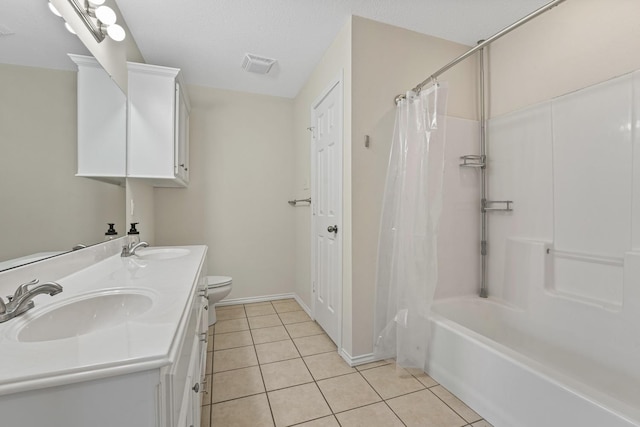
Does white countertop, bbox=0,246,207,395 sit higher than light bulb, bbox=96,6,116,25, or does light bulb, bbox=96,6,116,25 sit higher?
light bulb, bbox=96,6,116,25

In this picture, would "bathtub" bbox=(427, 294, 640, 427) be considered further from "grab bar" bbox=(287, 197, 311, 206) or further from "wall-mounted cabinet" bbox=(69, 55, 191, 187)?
"wall-mounted cabinet" bbox=(69, 55, 191, 187)

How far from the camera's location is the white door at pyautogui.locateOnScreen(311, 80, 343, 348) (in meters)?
2.07

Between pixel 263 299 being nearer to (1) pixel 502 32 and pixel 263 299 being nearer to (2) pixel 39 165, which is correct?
(2) pixel 39 165

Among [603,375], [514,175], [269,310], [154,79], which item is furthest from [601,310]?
[154,79]

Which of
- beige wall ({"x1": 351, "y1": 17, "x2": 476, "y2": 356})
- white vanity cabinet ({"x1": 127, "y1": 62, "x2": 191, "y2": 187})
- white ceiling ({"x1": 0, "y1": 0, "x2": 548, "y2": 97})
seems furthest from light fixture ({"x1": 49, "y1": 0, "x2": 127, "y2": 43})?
beige wall ({"x1": 351, "y1": 17, "x2": 476, "y2": 356})

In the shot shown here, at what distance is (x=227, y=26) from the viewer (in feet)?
6.53

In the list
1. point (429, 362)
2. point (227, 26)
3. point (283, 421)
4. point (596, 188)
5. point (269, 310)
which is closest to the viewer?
point (283, 421)

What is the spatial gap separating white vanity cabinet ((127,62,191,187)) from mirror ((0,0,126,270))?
754 mm

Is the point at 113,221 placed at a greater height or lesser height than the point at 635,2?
lesser

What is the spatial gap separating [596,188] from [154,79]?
2.92 metres

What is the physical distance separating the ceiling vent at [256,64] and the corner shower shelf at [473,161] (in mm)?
1797

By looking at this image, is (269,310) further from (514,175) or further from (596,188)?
(596,188)

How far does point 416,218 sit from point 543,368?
93 cm

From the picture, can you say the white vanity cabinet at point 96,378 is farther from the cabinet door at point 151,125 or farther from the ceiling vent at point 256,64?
the ceiling vent at point 256,64
